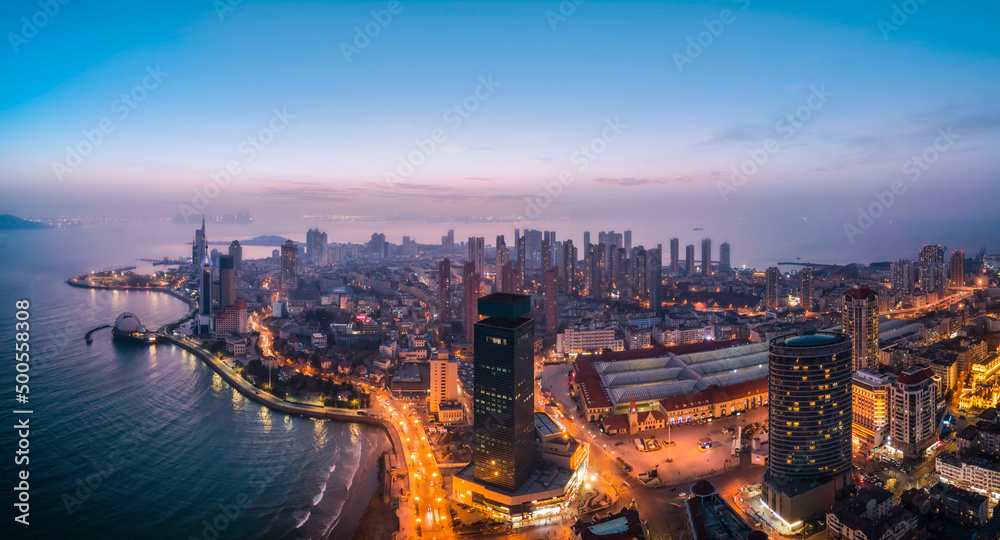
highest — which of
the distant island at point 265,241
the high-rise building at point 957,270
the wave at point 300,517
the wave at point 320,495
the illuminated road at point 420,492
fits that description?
the distant island at point 265,241

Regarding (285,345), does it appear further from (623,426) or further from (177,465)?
(623,426)

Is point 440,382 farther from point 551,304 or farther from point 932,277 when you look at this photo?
point 932,277

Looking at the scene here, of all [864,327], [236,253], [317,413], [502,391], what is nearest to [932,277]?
[864,327]

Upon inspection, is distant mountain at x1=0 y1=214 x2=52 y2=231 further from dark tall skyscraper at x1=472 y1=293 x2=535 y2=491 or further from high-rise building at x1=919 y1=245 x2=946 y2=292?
high-rise building at x1=919 y1=245 x2=946 y2=292

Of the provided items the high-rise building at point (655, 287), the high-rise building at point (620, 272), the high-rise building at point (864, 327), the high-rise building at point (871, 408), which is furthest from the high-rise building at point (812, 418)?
the high-rise building at point (620, 272)

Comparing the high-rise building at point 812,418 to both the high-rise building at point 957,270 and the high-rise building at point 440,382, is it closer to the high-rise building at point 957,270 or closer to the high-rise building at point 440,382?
the high-rise building at point 440,382

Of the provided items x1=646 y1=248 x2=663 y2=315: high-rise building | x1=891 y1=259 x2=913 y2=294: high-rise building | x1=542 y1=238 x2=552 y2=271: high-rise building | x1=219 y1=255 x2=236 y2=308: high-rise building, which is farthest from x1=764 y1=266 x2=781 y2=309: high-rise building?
x1=219 y1=255 x2=236 y2=308: high-rise building
